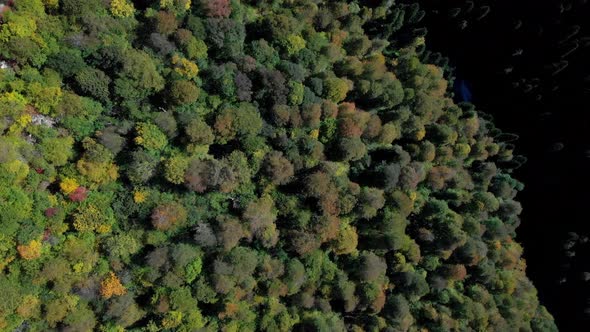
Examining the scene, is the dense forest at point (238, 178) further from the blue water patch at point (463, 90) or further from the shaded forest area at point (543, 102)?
the blue water patch at point (463, 90)

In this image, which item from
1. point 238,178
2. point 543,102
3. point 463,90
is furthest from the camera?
point 463,90

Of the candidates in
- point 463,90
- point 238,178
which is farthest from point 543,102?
point 238,178

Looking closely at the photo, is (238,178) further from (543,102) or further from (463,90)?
(543,102)

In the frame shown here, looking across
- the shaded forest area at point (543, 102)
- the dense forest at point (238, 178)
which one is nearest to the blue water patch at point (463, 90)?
the shaded forest area at point (543, 102)

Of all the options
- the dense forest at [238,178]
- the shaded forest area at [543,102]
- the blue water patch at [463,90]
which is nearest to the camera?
the dense forest at [238,178]

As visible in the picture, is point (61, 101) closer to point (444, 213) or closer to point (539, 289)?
point (444, 213)

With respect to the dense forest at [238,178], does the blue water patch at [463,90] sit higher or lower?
higher
